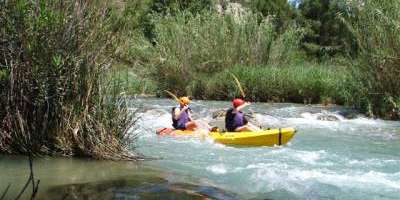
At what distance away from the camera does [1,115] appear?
23.0 feet

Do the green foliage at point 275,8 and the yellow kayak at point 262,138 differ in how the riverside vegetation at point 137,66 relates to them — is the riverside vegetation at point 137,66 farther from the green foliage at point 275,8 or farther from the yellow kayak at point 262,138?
the green foliage at point 275,8

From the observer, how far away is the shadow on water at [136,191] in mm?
5594

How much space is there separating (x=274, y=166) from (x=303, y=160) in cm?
92

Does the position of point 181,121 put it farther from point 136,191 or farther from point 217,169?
point 136,191

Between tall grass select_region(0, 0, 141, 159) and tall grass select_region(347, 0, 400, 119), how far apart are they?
9014 mm

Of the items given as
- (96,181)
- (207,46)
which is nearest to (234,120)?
(96,181)

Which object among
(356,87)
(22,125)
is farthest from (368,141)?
(22,125)

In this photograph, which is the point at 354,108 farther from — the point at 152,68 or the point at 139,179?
the point at 139,179

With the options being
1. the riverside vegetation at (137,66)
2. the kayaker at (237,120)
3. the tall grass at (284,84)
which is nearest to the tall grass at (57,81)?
the riverside vegetation at (137,66)

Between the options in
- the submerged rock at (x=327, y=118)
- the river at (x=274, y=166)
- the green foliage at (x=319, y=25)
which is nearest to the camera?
the river at (x=274, y=166)

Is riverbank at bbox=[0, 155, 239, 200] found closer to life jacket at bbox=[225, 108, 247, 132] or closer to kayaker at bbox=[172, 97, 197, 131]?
kayaker at bbox=[172, 97, 197, 131]

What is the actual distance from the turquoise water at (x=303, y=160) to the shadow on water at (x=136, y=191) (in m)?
0.38

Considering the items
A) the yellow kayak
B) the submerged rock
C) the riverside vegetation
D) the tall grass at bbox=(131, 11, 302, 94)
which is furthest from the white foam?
the tall grass at bbox=(131, 11, 302, 94)

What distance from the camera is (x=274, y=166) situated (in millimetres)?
8289
